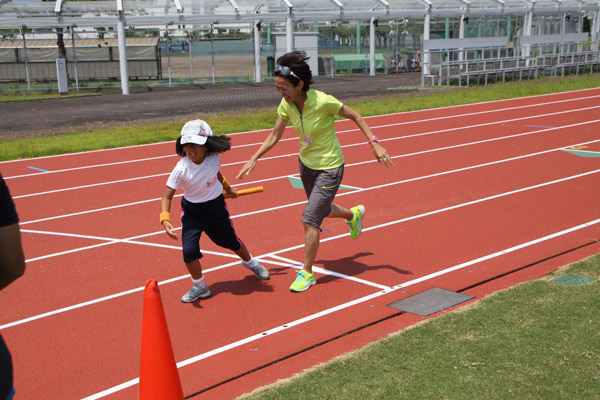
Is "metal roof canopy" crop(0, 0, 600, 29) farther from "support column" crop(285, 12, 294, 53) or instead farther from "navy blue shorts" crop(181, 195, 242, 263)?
"navy blue shorts" crop(181, 195, 242, 263)

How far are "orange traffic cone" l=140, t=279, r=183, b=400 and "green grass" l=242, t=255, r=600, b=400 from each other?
619 millimetres

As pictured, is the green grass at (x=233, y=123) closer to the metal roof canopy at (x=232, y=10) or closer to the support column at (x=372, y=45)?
the metal roof canopy at (x=232, y=10)

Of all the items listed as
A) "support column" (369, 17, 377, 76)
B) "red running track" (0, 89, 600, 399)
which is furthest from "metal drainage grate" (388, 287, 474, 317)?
"support column" (369, 17, 377, 76)

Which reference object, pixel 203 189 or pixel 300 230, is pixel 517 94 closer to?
pixel 300 230

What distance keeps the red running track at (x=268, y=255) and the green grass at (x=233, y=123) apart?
4.54ft

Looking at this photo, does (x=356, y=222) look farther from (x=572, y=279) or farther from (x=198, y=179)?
(x=572, y=279)

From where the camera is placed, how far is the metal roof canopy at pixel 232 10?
30.0 m

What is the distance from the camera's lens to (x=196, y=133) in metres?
5.75

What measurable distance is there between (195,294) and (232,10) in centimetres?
2914

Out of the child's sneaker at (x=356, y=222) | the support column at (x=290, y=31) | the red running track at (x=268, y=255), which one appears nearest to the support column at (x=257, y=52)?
the support column at (x=290, y=31)

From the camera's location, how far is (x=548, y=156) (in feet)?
41.4

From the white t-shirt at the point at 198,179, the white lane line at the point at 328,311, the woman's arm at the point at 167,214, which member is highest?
the white t-shirt at the point at 198,179

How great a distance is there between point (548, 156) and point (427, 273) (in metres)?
7.16

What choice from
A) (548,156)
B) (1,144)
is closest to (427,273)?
(548,156)
